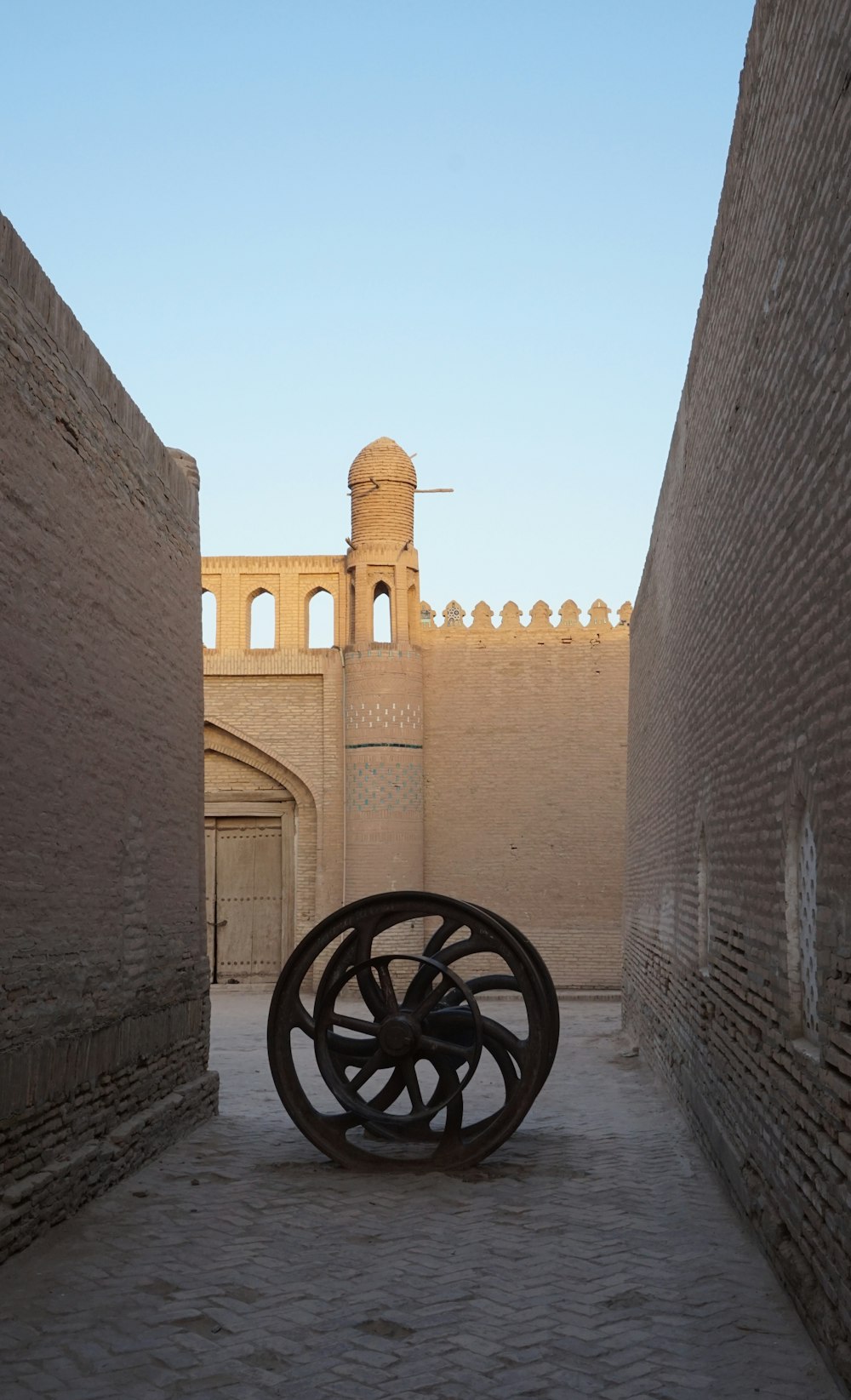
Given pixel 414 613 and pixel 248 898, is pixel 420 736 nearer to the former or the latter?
pixel 414 613

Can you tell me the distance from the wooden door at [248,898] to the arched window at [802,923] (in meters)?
15.2

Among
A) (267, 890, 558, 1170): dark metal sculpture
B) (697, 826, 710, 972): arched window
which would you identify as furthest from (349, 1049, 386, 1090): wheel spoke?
(697, 826, 710, 972): arched window

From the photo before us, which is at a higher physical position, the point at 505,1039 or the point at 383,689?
the point at 383,689

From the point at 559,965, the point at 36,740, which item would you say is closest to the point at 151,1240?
the point at 36,740

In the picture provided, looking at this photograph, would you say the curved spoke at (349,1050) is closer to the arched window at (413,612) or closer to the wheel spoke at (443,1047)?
the wheel spoke at (443,1047)

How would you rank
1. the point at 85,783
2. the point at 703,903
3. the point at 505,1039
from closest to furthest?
the point at 85,783
the point at 505,1039
the point at 703,903

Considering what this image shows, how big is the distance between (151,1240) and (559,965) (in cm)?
1341

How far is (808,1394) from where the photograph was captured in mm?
4055

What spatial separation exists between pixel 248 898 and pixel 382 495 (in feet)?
20.5

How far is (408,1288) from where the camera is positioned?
544 cm

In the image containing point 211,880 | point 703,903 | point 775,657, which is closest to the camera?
point 775,657

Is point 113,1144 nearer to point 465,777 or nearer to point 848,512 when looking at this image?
point 848,512

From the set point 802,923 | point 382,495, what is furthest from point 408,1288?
point 382,495

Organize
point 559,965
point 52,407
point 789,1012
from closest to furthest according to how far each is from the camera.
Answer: point 789,1012, point 52,407, point 559,965
